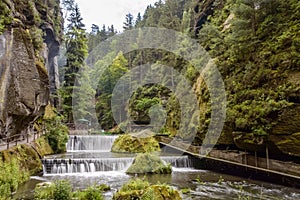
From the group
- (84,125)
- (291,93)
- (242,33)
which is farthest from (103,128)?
(291,93)

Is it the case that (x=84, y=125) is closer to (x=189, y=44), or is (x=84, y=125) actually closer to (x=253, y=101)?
(x=189, y=44)

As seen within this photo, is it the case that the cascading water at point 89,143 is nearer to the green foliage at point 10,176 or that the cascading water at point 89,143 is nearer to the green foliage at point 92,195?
the green foliage at point 10,176

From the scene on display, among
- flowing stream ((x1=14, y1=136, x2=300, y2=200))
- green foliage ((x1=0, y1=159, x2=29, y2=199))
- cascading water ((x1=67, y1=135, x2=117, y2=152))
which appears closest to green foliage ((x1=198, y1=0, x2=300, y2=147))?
flowing stream ((x1=14, y1=136, x2=300, y2=200))

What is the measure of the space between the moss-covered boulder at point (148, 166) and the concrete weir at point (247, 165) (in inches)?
107

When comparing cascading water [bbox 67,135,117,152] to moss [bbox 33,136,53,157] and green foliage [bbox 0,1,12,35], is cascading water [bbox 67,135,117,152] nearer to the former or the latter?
moss [bbox 33,136,53,157]

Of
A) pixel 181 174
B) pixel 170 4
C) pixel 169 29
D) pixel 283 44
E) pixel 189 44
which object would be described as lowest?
pixel 181 174

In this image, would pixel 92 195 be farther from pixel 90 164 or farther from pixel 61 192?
pixel 90 164

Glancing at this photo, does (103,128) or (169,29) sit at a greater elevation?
(169,29)

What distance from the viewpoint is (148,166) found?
14914 mm

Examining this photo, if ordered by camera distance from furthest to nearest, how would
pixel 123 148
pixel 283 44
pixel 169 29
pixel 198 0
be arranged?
pixel 169 29 → pixel 198 0 → pixel 123 148 → pixel 283 44

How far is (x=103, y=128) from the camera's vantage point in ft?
137

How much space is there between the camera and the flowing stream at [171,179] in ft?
33.1

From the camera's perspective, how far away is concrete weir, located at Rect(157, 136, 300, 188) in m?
10.4

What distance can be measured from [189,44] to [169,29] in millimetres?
10583
